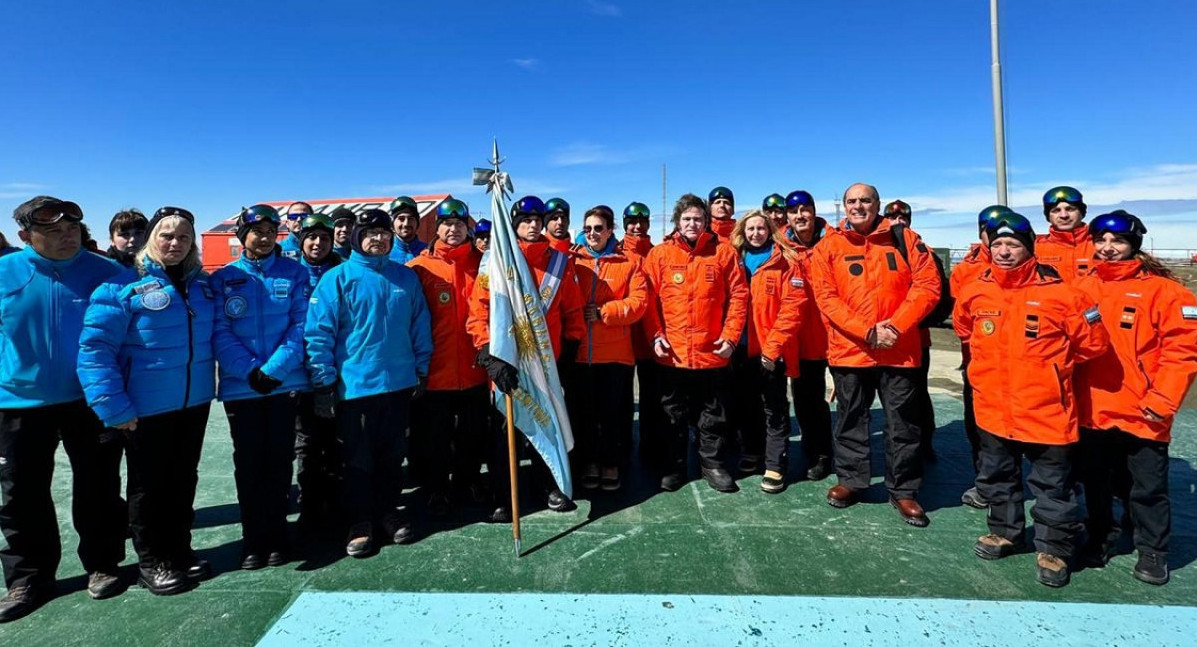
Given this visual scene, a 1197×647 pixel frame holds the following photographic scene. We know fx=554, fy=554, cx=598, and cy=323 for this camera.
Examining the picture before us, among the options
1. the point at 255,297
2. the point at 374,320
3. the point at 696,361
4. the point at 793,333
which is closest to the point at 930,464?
the point at 793,333

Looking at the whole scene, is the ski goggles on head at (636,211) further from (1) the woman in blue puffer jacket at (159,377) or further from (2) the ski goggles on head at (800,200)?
(1) the woman in blue puffer jacket at (159,377)

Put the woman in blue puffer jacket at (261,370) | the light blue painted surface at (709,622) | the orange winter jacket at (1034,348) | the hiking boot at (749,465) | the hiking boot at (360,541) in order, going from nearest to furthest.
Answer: the light blue painted surface at (709,622), the orange winter jacket at (1034,348), the woman in blue puffer jacket at (261,370), the hiking boot at (360,541), the hiking boot at (749,465)

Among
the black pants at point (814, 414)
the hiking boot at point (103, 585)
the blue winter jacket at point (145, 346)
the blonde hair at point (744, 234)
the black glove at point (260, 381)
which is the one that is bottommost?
the hiking boot at point (103, 585)

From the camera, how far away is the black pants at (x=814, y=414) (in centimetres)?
466

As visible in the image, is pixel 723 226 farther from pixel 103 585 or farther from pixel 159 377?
pixel 103 585

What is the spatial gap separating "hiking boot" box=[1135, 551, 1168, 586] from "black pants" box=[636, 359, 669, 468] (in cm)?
291

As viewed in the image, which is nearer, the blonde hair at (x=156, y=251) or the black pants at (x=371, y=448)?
the blonde hair at (x=156, y=251)

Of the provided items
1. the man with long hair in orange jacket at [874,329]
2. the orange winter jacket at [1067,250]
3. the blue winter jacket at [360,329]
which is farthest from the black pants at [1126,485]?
the blue winter jacket at [360,329]

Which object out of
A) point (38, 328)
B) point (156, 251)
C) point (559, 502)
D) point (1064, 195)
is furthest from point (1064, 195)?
point (38, 328)

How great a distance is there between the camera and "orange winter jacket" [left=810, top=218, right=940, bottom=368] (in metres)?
3.76

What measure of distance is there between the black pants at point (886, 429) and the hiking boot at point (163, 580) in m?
4.25

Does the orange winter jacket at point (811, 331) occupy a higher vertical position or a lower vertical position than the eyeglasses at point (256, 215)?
lower

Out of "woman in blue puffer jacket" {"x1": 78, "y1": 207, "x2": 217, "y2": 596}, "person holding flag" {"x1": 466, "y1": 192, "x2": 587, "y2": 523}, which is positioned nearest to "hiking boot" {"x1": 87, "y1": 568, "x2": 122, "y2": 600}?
"woman in blue puffer jacket" {"x1": 78, "y1": 207, "x2": 217, "y2": 596}

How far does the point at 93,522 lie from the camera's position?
122 inches
